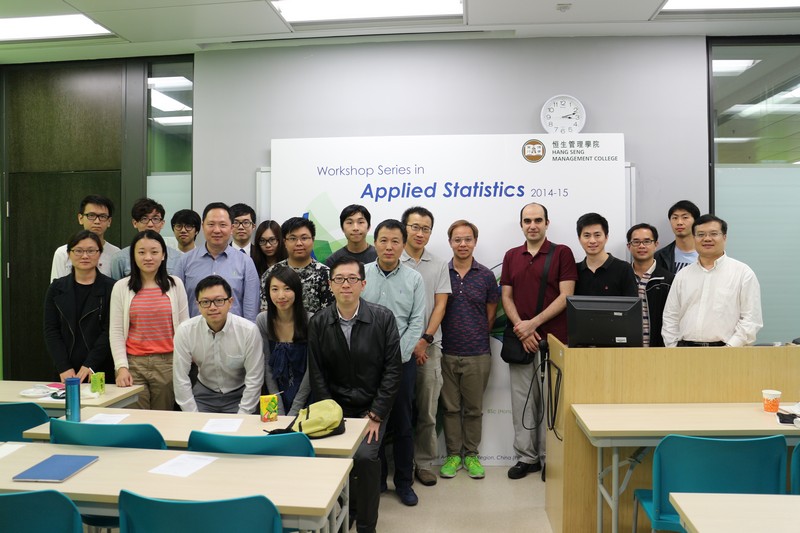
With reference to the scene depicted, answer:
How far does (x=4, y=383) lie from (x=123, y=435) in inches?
65.4

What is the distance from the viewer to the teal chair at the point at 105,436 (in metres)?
2.19

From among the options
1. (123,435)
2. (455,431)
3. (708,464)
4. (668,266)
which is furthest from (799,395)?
(123,435)

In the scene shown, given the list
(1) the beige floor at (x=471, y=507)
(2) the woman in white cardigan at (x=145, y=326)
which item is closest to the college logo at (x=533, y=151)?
(1) the beige floor at (x=471, y=507)

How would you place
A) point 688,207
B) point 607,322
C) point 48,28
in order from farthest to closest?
point 48,28
point 688,207
point 607,322

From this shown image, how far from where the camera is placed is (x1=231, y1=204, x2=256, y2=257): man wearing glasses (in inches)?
162

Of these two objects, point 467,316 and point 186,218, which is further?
point 186,218

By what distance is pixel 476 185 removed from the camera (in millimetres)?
4266

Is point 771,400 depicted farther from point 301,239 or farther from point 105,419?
point 105,419

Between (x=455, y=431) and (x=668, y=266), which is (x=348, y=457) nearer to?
(x=455, y=431)

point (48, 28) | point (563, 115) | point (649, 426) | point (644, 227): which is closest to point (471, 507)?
point (649, 426)

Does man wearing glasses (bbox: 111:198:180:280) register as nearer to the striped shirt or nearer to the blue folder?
the striped shirt

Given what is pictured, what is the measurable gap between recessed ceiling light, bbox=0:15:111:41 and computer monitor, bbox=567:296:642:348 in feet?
13.9

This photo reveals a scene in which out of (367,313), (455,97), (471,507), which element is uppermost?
(455,97)

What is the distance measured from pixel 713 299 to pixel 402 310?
1.90 m
